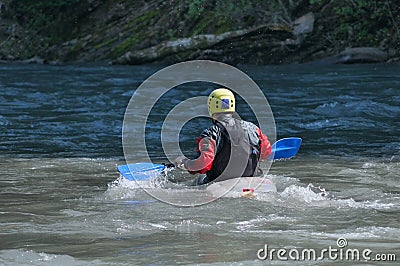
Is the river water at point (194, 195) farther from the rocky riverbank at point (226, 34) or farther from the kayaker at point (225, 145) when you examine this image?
the rocky riverbank at point (226, 34)

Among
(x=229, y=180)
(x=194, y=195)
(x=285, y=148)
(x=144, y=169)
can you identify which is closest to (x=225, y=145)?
(x=229, y=180)

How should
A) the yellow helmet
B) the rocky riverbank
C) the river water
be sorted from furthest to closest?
1. the rocky riverbank
2. the yellow helmet
3. the river water

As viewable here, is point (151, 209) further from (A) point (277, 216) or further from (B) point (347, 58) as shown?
(B) point (347, 58)

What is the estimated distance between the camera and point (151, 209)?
633cm

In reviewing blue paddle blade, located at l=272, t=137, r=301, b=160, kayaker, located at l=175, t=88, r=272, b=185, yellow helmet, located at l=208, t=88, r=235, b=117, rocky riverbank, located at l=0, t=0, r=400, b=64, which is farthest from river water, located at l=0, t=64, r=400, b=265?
rocky riverbank, located at l=0, t=0, r=400, b=64

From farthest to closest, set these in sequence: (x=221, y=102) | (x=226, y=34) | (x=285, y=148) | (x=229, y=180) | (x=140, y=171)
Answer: (x=226, y=34) → (x=285, y=148) → (x=140, y=171) → (x=229, y=180) → (x=221, y=102)

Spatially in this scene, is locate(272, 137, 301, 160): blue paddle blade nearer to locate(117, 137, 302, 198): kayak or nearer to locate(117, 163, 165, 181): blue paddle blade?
locate(117, 137, 302, 198): kayak

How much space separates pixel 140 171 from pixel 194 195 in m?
0.68

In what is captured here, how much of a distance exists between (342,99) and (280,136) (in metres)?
3.26

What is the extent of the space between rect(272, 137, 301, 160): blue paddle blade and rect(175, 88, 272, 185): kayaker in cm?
87

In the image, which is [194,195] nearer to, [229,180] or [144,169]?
[229,180]

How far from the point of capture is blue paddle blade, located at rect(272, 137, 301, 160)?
7.78m

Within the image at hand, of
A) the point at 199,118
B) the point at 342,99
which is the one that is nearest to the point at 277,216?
the point at 199,118

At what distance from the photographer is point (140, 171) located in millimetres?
7336
